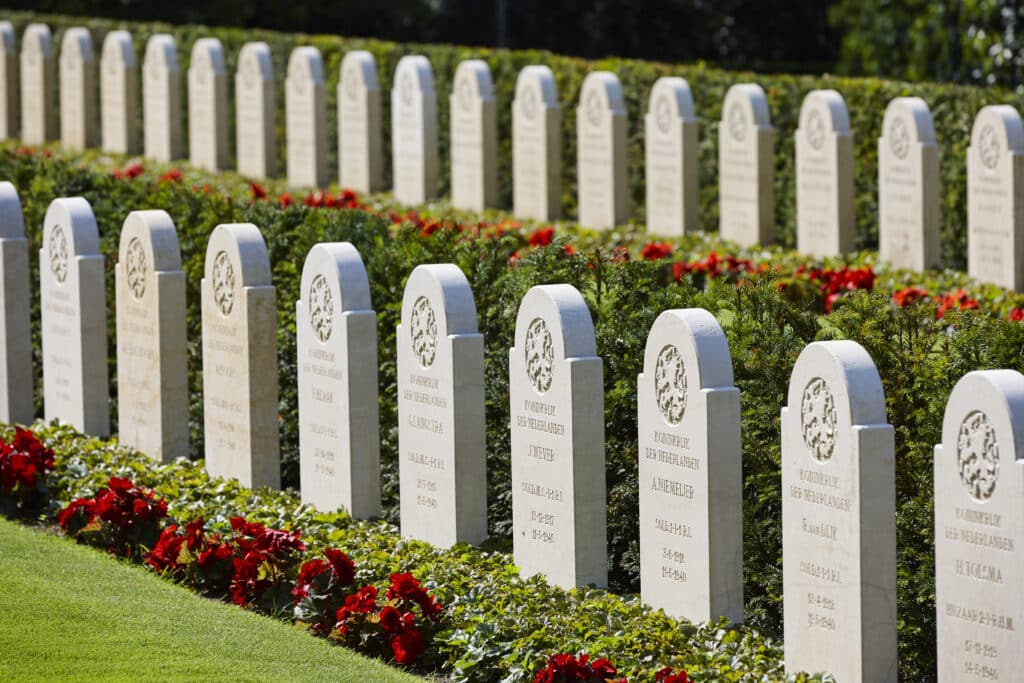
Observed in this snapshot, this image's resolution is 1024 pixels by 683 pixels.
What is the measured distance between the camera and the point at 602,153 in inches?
667

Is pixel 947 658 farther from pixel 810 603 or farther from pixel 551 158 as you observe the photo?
pixel 551 158

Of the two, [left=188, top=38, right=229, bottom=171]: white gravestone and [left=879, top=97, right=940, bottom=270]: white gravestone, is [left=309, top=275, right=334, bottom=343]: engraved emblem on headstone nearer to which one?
[left=879, top=97, right=940, bottom=270]: white gravestone

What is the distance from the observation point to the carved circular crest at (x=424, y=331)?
880cm

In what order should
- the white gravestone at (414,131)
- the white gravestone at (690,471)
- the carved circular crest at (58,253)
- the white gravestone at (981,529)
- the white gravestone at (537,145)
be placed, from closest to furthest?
the white gravestone at (981,529) < the white gravestone at (690,471) < the carved circular crest at (58,253) < the white gravestone at (537,145) < the white gravestone at (414,131)

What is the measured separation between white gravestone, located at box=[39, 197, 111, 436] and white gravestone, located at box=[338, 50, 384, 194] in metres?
7.79

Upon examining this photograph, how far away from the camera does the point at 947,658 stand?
677cm

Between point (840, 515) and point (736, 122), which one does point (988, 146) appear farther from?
point (840, 515)

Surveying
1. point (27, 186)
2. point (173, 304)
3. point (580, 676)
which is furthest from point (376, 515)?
point (27, 186)

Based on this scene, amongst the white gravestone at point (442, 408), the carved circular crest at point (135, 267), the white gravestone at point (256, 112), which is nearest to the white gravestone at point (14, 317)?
the carved circular crest at point (135, 267)

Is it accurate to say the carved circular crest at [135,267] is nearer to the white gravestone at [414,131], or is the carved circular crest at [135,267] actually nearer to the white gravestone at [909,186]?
the white gravestone at [909,186]

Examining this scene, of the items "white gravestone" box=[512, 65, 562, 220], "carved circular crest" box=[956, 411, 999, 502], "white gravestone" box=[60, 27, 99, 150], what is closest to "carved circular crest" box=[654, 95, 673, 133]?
"white gravestone" box=[512, 65, 562, 220]

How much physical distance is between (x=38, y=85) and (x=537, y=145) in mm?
7903

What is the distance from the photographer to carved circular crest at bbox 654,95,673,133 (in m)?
16.3

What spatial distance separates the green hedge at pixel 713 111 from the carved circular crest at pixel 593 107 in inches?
31.2
